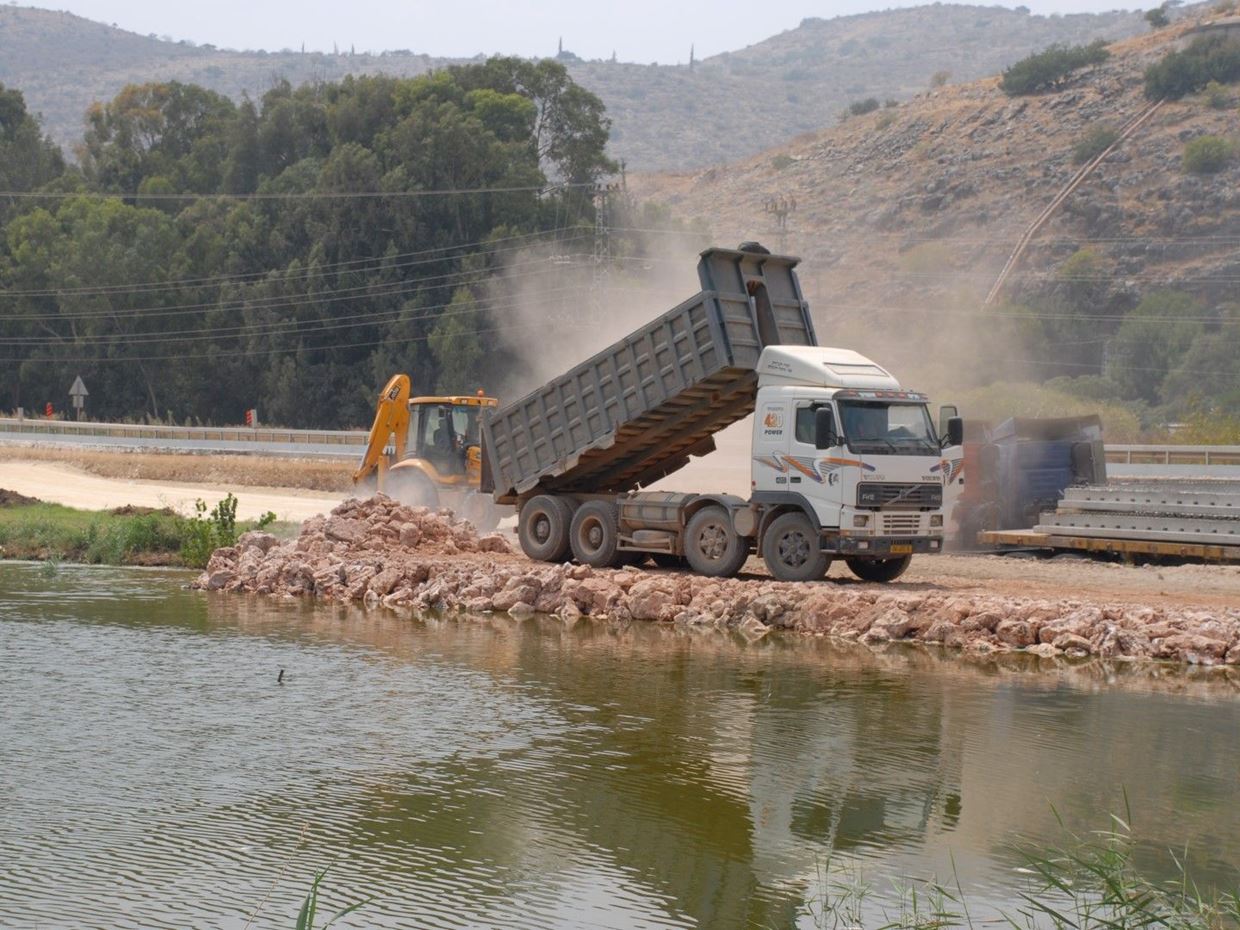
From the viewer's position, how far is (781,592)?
68.5 ft

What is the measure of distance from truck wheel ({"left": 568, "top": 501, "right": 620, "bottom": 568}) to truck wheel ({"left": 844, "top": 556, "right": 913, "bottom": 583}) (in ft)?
11.3

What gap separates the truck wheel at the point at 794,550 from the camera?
72.0 ft

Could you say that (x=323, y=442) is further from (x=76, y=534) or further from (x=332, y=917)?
(x=332, y=917)

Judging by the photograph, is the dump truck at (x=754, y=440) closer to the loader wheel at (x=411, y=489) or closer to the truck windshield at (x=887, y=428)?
the truck windshield at (x=887, y=428)

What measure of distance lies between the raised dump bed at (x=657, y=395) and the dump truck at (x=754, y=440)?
0.02 m

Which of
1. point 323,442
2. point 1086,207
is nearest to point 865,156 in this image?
point 1086,207

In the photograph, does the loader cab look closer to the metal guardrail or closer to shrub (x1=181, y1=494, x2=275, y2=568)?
shrub (x1=181, y1=494, x2=275, y2=568)

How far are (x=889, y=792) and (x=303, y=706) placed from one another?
581 cm

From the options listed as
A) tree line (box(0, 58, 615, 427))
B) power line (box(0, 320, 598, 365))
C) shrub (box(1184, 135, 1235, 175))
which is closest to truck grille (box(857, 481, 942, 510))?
power line (box(0, 320, 598, 365))

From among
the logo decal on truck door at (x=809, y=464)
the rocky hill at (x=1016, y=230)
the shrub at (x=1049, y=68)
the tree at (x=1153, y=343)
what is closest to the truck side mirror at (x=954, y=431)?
the logo decal on truck door at (x=809, y=464)

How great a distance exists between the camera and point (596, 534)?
24.7m

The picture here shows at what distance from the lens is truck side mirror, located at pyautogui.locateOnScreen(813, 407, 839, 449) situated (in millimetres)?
21172

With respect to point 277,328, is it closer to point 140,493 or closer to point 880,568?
point 140,493

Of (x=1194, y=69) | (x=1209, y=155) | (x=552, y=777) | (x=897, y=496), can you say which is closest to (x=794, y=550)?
(x=897, y=496)
